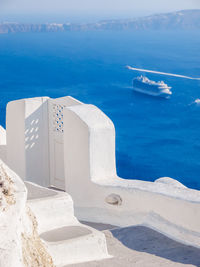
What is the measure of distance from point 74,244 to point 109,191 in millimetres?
1423

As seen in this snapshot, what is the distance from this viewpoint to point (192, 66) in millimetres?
54688

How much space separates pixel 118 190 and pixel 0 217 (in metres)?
2.93

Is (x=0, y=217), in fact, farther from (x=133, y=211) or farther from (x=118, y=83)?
(x=118, y=83)

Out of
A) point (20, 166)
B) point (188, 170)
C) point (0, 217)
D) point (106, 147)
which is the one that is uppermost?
point (0, 217)

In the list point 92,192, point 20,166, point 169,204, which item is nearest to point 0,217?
point 169,204

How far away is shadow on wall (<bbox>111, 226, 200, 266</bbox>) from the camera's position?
4320mm

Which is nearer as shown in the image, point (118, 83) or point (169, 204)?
point (169, 204)

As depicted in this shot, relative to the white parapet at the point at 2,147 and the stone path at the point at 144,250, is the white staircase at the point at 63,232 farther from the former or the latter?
the white parapet at the point at 2,147

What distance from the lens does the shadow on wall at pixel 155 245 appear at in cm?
432

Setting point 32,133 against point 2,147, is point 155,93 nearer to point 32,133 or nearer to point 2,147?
point 2,147

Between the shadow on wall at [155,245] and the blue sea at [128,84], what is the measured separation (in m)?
21.1

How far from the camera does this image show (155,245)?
4.62 meters

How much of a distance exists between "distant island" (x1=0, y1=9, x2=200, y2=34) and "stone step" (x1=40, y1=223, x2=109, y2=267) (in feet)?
279

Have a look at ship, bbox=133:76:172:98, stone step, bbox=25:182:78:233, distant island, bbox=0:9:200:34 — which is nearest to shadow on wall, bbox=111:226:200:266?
stone step, bbox=25:182:78:233
